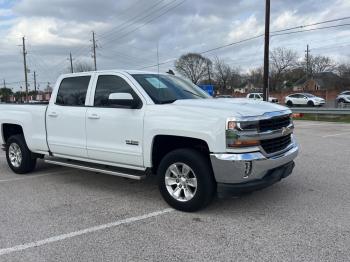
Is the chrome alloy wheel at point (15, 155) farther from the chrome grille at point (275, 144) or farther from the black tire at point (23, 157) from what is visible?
the chrome grille at point (275, 144)

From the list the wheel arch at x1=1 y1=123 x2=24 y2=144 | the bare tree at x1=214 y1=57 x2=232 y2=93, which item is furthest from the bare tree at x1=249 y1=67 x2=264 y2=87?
the wheel arch at x1=1 y1=123 x2=24 y2=144

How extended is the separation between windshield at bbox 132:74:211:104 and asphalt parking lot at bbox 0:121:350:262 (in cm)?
152

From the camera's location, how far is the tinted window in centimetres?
577

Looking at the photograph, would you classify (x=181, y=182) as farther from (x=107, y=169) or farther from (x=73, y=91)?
(x=73, y=91)

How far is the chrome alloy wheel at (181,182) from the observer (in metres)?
4.99

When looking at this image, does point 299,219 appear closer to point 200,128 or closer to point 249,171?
point 249,171

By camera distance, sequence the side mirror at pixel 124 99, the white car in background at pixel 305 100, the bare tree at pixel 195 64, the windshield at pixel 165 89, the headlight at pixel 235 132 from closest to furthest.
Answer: the headlight at pixel 235 132, the side mirror at pixel 124 99, the windshield at pixel 165 89, the white car in background at pixel 305 100, the bare tree at pixel 195 64

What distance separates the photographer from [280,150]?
518cm

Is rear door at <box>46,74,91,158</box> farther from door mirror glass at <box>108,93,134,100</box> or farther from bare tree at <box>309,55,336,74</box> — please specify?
bare tree at <box>309,55,336,74</box>

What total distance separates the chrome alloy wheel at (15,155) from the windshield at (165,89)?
325 cm

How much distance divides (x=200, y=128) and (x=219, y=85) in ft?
290

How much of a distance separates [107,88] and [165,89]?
0.94 m

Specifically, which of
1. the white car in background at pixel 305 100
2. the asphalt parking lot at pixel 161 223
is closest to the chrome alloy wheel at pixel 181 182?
the asphalt parking lot at pixel 161 223

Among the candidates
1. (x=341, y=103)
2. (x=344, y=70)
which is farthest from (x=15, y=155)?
(x=344, y=70)
